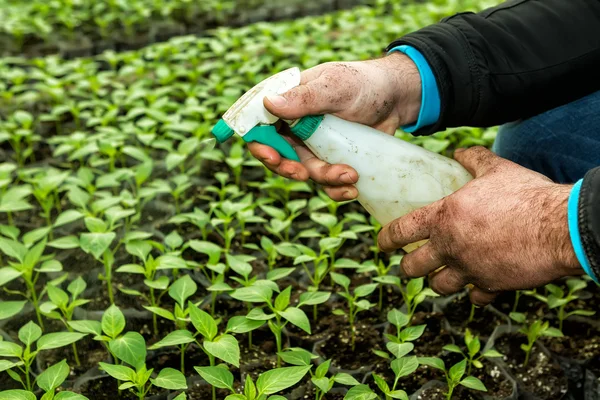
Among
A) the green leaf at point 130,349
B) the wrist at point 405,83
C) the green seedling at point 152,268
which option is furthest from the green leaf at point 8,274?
the wrist at point 405,83

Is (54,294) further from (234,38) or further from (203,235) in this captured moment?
(234,38)

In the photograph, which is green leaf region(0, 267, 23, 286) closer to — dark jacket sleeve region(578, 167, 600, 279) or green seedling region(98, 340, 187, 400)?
green seedling region(98, 340, 187, 400)

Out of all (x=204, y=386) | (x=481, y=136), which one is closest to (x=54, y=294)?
(x=204, y=386)

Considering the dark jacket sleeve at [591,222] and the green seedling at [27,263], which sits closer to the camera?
the dark jacket sleeve at [591,222]

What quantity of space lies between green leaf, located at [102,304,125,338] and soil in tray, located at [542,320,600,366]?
93 centimetres

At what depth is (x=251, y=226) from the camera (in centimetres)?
196

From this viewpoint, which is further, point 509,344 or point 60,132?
point 60,132

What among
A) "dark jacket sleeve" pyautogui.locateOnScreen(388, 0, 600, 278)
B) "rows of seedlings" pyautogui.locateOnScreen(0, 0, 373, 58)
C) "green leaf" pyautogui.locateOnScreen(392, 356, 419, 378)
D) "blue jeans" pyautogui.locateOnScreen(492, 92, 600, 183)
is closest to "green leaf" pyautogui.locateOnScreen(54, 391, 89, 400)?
"green leaf" pyautogui.locateOnScreen(392, 356, 419, 378)

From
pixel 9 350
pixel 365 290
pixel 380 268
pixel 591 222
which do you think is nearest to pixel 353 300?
pixel 365 290

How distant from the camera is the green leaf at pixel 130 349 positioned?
4.14ft

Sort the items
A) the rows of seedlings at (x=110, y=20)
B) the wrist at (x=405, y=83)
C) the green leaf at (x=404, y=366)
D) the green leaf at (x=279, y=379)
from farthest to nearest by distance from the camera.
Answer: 1. the rows of seedlings at (x=110, y=20)
2. the wrist at (x=405, y=83)
3. the green leaf at (x=404, y=366)
4. the green leaf at (x=279, y=379)

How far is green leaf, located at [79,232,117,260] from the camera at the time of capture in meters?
1.48

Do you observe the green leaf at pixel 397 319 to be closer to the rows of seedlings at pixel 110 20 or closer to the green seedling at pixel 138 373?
the green seedling at pixel 138 373

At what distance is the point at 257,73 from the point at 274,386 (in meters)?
1.81
